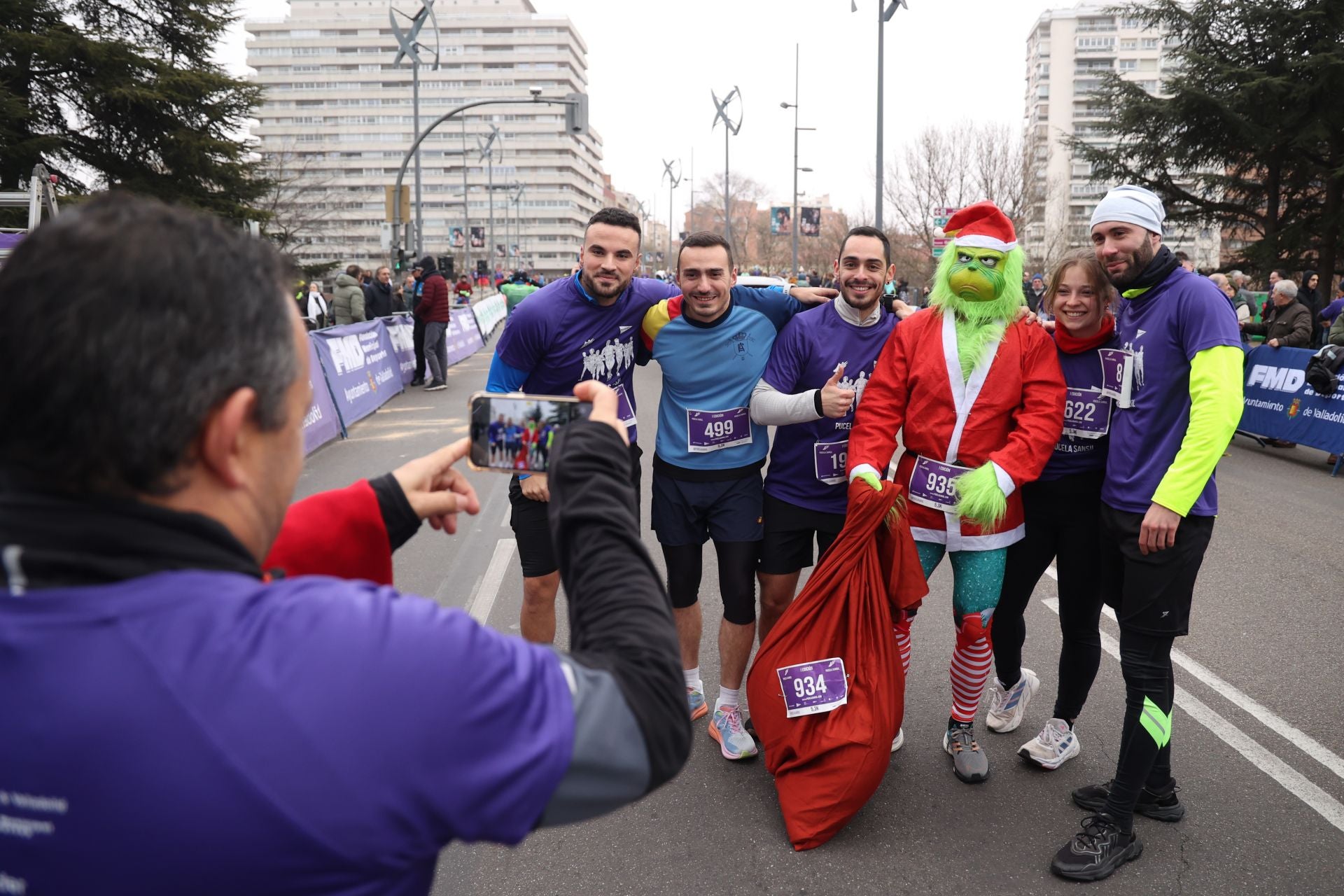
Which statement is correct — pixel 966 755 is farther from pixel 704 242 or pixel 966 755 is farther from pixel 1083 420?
pixel 704 242

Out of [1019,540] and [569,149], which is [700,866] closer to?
[1019,540]

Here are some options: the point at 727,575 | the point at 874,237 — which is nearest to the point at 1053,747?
the point at 727,575

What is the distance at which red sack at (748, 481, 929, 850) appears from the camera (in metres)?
3.18

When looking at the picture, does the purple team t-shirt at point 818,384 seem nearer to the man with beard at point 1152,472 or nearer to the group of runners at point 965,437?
the group of runners at point 965,437

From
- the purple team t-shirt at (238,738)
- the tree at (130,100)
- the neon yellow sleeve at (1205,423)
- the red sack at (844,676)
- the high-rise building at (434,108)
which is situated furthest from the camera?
the high-rise building at (434,108)

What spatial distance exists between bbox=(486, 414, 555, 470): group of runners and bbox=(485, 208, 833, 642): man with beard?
222cm

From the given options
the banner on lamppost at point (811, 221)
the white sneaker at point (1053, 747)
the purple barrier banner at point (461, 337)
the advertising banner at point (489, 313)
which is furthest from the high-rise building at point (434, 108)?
the white sneaker at point (1053, 747)

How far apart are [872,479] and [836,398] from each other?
13.7 inches

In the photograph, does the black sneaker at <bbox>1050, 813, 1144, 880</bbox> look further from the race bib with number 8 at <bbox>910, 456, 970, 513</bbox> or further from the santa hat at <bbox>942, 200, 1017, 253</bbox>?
the santa hat at <bbox>942, 200, 1017, 253</bbox>

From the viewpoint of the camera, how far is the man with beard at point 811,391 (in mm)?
3830

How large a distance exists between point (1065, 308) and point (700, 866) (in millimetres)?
2372

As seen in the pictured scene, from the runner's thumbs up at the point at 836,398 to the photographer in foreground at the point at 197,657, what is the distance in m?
2.68

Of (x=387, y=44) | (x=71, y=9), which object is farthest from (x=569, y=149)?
(x=71, y=9)

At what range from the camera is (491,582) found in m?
6.12
